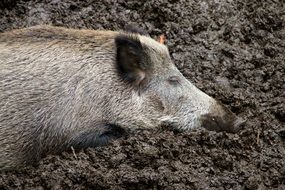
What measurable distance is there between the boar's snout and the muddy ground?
6cm

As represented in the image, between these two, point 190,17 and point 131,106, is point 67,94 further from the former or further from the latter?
point 190,17

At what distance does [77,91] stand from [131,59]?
1.39 ft

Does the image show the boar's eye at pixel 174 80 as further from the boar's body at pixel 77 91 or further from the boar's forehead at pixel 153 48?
the boar's forehead at pixel 153 48

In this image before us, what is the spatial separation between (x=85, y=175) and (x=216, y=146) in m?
0.93

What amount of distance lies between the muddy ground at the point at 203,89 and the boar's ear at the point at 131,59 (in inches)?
14.6

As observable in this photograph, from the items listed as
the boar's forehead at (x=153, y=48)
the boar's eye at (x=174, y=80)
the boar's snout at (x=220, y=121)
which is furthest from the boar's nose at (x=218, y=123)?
the boar's forehead at (x=153, y=48)

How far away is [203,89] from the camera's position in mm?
5395

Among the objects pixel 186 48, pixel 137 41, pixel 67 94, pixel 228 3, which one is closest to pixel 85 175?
pixel 67 94

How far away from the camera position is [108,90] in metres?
4.68

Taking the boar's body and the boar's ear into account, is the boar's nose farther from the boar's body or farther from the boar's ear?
the boar's ear

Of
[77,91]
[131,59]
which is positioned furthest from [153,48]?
[77,91]

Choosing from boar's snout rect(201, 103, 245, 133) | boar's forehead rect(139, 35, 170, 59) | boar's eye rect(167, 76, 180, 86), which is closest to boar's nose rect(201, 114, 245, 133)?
boar's snout rect(201, 103, 245, 133)

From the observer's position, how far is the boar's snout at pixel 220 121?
4914mm

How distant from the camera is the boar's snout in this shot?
16.1ft
